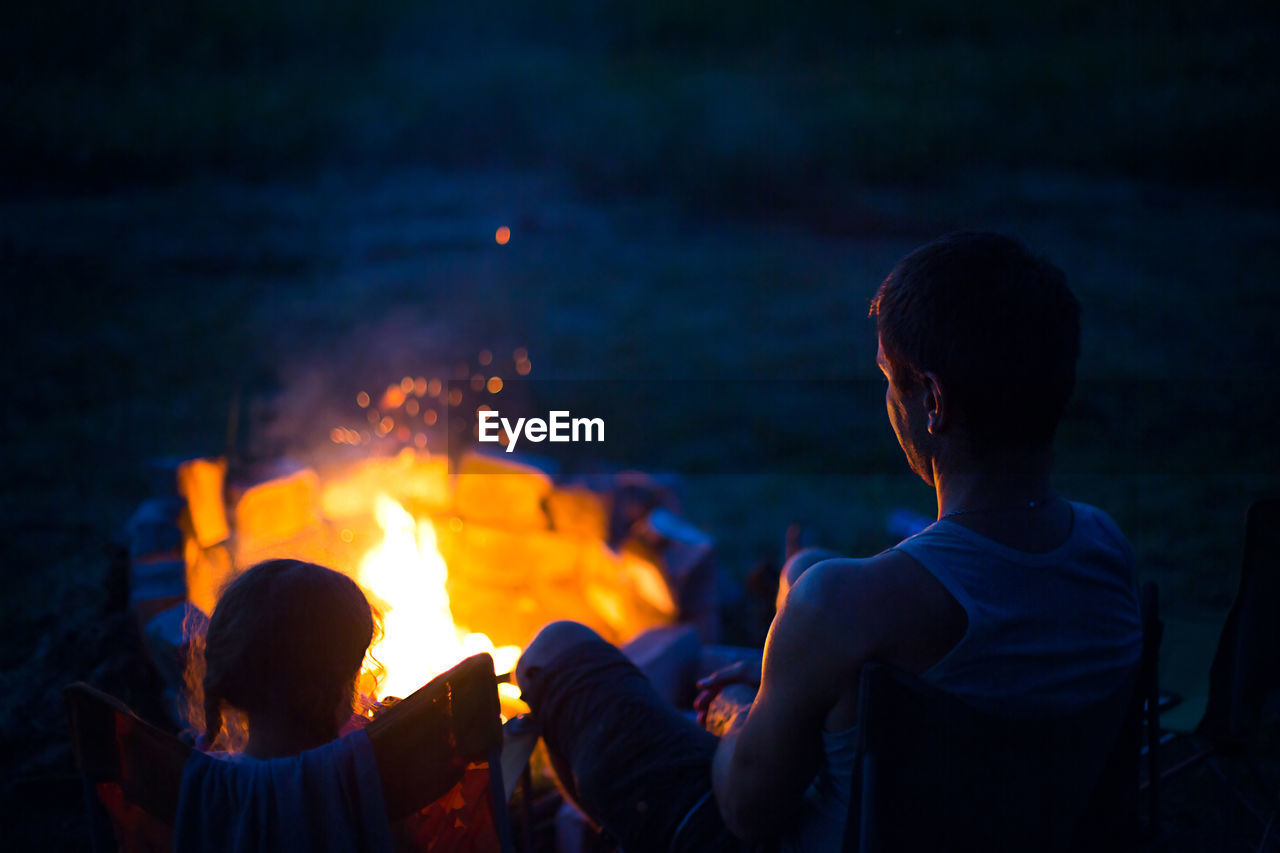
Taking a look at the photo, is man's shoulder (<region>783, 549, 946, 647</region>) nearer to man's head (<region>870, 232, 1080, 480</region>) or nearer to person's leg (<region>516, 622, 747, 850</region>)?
man's head (<region>870, 232, 1080, 480</region>)

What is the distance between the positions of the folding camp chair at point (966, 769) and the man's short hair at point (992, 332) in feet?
1.08

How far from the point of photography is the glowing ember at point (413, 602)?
2.32 meters

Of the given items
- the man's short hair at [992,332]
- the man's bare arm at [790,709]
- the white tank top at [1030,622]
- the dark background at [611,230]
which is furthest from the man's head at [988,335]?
the dark background at [611,230]

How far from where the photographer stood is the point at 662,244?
39.8 ft

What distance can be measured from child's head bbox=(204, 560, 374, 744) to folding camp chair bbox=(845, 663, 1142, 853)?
652mm

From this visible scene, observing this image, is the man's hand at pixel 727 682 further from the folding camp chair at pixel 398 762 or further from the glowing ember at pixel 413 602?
the glowing ember at pixel 413 602

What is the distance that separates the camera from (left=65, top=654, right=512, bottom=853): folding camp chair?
1061 mm

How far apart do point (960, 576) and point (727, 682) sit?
651 millimetres

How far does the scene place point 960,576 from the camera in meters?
Result: 1.03

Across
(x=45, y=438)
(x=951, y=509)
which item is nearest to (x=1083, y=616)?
(x=951, y=509)

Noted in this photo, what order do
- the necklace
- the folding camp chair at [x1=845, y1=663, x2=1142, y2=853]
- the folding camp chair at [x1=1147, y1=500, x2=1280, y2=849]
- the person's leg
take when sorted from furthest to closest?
the folding camp chair at [x1=1147, y1=500, x2=1280, y2=849] → the person's leg → the necklace → the folding camp chair at [x1=845, y1=663, x2=1142, y2=853]

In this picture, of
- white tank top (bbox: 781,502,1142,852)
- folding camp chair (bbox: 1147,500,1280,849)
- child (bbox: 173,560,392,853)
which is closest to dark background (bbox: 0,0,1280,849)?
folding camp chair (bbox: 1147,500,1280,849)

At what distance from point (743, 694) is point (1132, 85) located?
1097cm

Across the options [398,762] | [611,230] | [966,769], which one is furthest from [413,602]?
[611,230]
